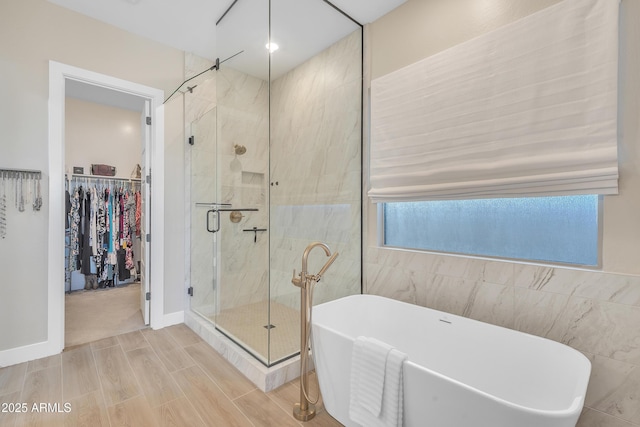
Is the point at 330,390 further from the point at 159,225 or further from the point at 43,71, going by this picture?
the point at 43,71

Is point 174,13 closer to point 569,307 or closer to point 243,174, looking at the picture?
point 243,174

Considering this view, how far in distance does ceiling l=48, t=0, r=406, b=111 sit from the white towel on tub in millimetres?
2014

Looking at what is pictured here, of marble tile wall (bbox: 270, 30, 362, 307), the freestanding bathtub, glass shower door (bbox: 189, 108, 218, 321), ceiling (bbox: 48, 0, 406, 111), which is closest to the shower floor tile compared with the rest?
marble tile wall (bbox: 270, 30, 362, 307)

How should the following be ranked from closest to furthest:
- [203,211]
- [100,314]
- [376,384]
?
[376,384] → [203,211] → [100,314]

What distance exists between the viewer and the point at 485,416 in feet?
3.33

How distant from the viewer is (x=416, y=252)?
2.21m

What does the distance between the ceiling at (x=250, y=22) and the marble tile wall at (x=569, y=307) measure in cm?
199

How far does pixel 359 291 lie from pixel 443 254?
0.83 metres

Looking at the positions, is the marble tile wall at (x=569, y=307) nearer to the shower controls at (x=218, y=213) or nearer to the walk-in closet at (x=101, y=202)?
the shower controls at (x=218, y=213)

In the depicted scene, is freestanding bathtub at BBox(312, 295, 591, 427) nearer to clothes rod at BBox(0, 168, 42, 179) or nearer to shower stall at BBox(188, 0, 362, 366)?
shower stall at BBox(188, 0, 362, 366)

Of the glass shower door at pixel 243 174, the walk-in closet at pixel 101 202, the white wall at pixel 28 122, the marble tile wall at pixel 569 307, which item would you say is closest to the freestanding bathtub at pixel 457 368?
the marble tile wall at pixel 569 307

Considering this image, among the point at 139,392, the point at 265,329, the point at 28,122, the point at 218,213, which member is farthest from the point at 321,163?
the point at 28,122

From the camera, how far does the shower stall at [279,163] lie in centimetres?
237

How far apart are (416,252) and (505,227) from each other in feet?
1.97
